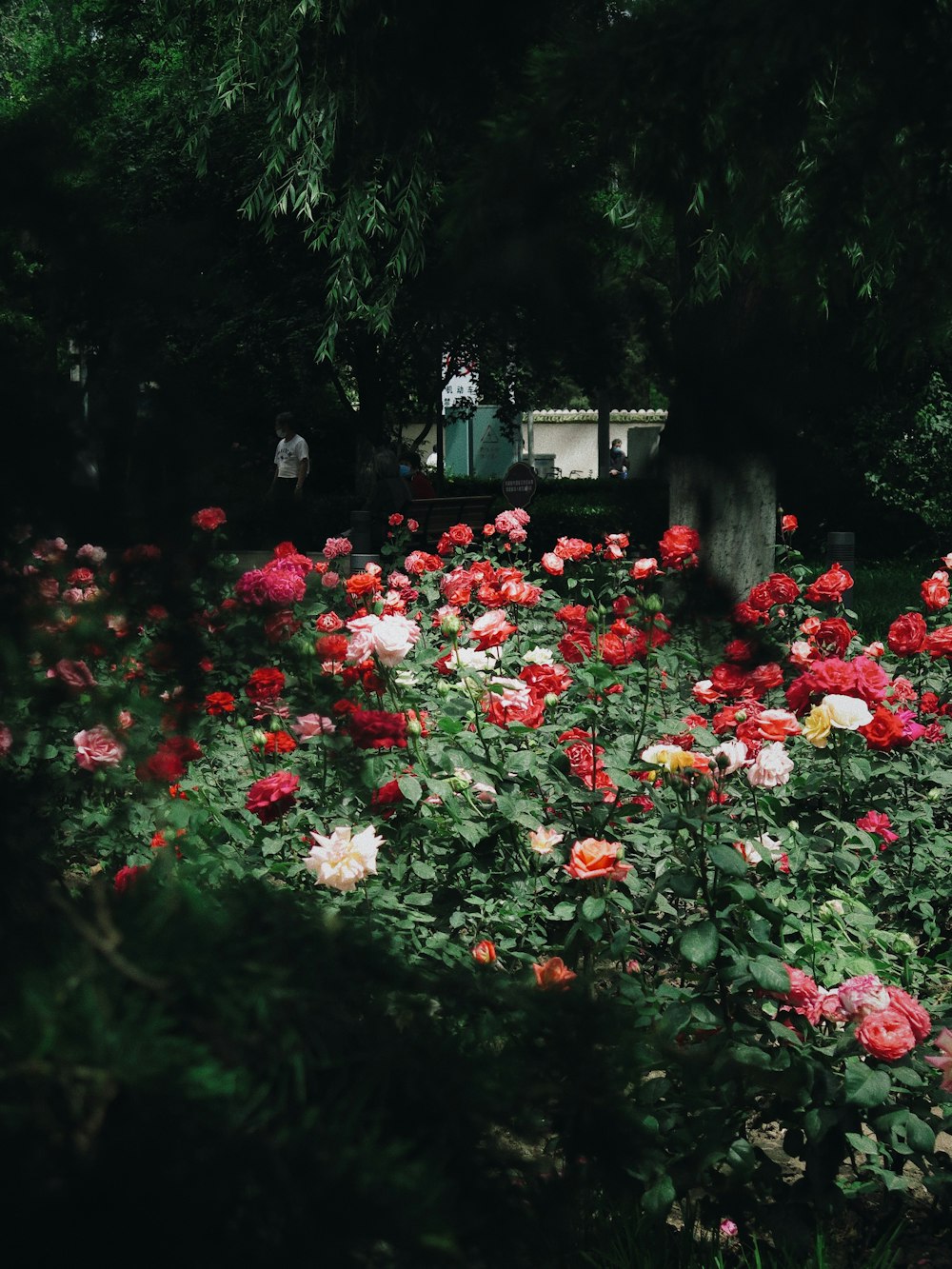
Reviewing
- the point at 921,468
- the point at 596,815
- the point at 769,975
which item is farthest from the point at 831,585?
the point at 921,468

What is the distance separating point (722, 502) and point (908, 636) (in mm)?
2034

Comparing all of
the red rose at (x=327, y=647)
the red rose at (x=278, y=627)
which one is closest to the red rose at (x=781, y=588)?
the red rose at (x=327, y=647)

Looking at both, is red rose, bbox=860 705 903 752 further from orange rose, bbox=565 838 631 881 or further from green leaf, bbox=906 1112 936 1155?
green leaf, bbox=906 1112 936 1155

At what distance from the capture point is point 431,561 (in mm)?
4371

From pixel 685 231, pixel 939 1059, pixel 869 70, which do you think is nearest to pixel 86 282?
pixel 685 231

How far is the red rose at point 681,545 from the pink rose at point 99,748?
0.51 metres

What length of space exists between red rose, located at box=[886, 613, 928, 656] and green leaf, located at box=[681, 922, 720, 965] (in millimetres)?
1280

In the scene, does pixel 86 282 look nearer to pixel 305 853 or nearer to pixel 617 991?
pixel 617 991

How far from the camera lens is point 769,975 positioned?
2.07m

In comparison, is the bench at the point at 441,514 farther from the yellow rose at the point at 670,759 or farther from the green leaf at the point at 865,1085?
the green leaf at the point at 865,1085

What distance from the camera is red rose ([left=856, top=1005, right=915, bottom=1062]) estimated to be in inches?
75.2

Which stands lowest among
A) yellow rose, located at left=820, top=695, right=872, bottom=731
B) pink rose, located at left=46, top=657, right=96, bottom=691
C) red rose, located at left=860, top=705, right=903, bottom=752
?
red rose, located at left=860, top=705, right=903, bottom=752

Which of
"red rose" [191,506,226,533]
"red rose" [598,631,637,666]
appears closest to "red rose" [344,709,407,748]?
"red rose" [191,506,226,533]

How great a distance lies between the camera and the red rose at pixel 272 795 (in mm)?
2424
